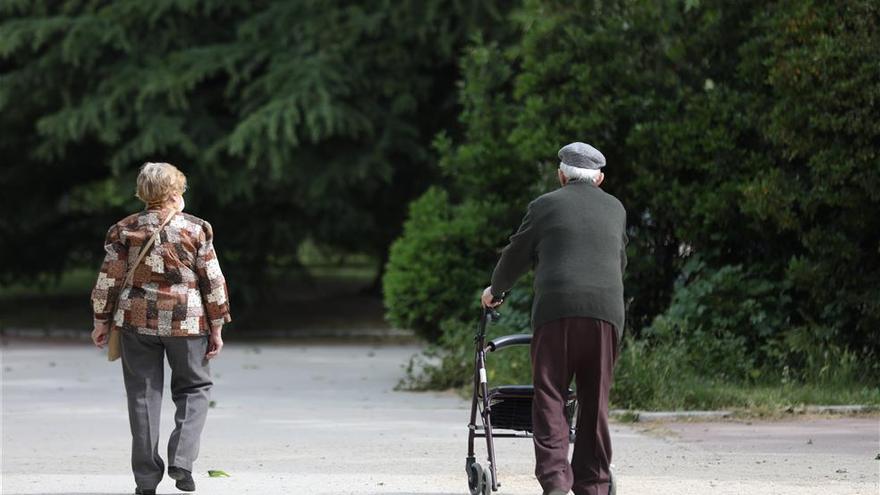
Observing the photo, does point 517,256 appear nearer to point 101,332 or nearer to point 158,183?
point 158,183

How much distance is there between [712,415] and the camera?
36.4 feet

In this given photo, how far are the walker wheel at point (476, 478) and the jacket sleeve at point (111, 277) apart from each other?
1.90 m

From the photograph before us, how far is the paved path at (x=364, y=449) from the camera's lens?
8.13m

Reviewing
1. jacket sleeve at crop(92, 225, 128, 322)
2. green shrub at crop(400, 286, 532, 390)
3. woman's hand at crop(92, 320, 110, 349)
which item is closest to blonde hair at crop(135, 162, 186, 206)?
jacket sleeve at crop(92, 225, 128, 322)

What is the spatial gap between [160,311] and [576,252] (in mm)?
2090

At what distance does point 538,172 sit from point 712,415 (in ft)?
13.1

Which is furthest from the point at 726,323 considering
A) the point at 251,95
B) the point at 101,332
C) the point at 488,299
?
the point at 251,95

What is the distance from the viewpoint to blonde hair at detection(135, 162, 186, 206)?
764cm

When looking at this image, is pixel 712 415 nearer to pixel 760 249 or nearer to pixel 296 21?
pixel 760 249

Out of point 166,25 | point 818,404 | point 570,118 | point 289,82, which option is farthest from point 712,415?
point 166,25

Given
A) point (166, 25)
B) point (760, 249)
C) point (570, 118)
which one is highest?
point (166, 25)

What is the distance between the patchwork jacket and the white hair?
5.79 feet

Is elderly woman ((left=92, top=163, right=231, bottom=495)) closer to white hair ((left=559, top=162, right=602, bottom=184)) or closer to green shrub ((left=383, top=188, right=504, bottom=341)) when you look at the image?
white hair ((left=559, top=162, right=602, bottom=184))

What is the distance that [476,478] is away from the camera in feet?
24.0
